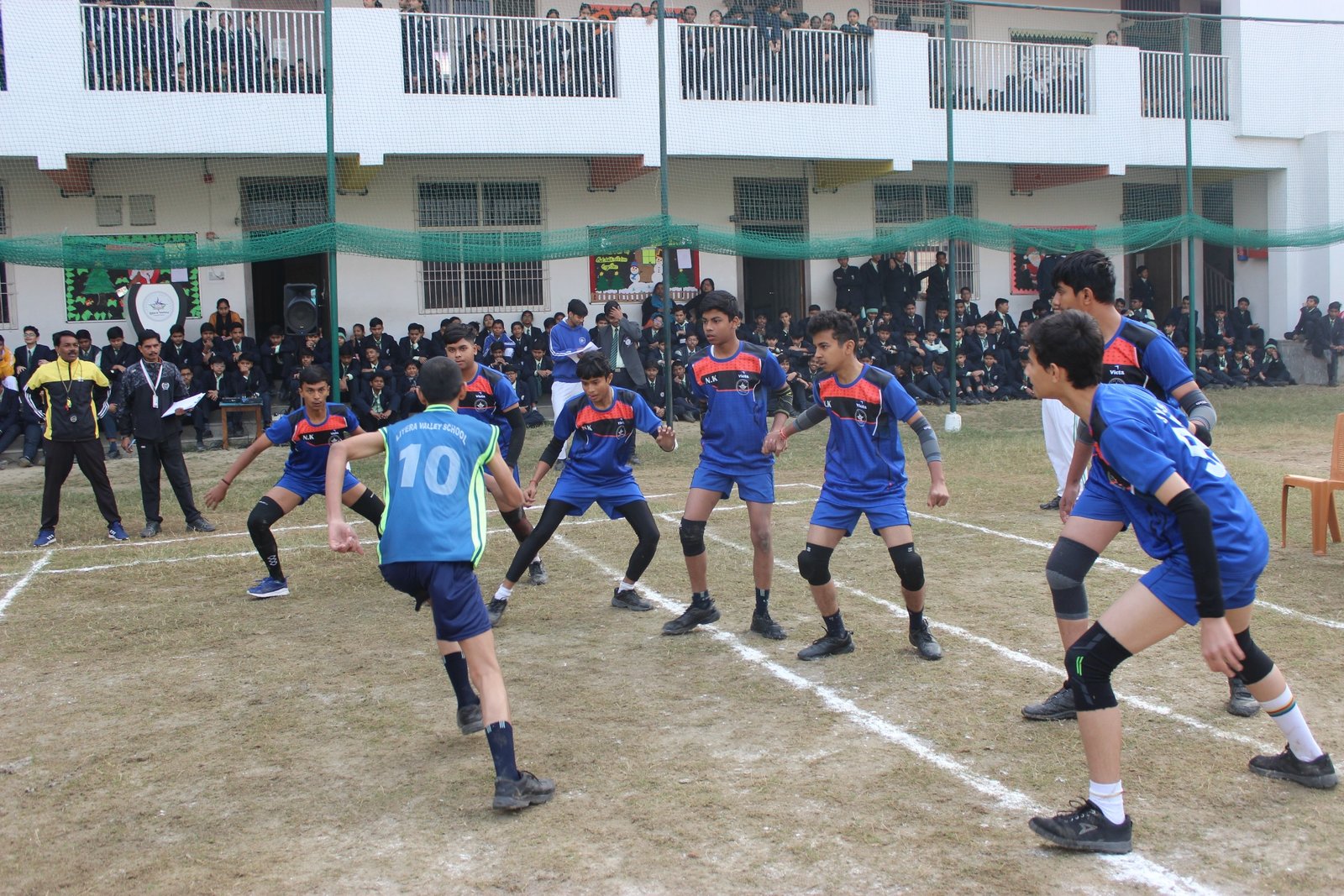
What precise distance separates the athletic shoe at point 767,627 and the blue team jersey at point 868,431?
943mm

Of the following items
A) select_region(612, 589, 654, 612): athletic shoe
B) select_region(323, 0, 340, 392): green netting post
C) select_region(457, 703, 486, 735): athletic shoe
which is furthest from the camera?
select_region(323, 0, 340, 392): green netting post

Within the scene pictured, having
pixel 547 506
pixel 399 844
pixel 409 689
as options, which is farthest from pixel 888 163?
pixel 399 844

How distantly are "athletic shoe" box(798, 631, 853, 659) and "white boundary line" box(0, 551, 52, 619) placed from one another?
4.99 m

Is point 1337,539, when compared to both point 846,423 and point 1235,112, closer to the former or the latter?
point 846,423

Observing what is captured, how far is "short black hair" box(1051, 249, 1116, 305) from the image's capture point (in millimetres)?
5199

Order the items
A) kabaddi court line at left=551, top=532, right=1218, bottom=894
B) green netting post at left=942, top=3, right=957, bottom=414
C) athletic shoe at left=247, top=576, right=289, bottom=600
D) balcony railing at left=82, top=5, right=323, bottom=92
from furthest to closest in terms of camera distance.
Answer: green netting post at left=942, top=3, right=957, bottom=414 → balcony railing at left=82, top=5, right=323, bottom=92 → athletic shoe at left=247, top=576, right=289, bottom=600 → kabaddi court line at left=551, top=532, right=1218, bottom=894

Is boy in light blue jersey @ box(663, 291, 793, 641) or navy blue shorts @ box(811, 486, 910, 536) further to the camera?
boy in light blue jersey @ box(663, 291, 793, 641)

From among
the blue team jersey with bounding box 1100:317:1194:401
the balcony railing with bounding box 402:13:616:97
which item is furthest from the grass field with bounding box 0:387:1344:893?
the balcony railing with bounding box 402:13:616:97

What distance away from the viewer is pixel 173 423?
10930mm


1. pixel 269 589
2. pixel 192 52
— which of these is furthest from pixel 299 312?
pixel 269 589

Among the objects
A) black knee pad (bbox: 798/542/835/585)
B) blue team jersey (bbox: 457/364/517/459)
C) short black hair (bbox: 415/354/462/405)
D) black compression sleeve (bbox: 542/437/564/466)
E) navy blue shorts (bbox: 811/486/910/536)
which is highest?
short black hair (bbox: 415/354/462/405)

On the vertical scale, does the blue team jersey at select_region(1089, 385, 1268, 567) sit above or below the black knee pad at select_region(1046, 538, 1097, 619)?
Answer: above

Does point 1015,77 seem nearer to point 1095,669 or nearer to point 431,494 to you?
point 431,494

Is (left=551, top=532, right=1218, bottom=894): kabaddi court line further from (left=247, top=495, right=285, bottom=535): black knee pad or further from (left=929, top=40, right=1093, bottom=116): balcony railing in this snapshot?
(left=929, top=40, right=1093, bottom=116): balcony railing
